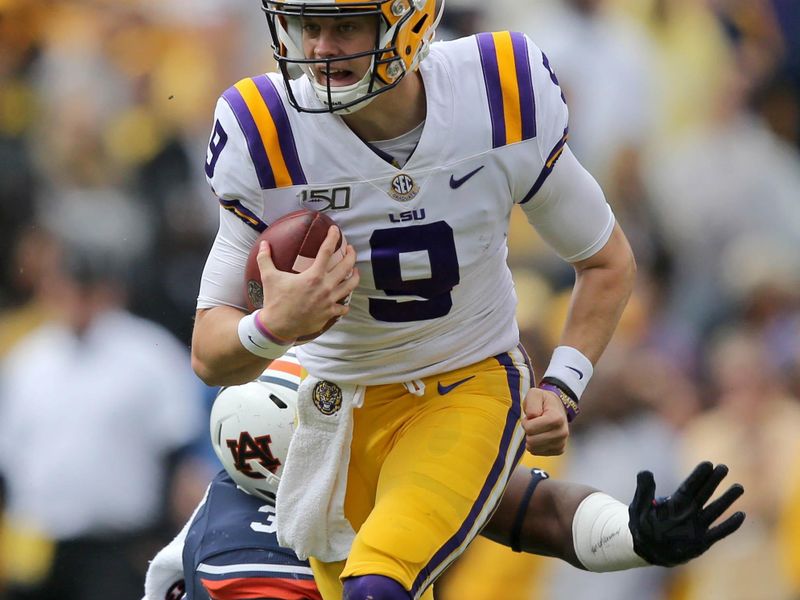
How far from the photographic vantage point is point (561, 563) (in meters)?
5.16

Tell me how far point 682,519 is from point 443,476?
1.87 feet

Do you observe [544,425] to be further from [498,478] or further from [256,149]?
[256,149]

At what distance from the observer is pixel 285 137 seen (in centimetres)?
293

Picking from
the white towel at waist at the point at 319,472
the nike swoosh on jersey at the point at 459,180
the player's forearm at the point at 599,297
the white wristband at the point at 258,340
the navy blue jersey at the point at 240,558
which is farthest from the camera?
the navy blue jersey at the point at 240,558

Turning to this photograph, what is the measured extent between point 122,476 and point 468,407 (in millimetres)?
2767

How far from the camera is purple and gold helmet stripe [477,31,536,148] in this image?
3.01m

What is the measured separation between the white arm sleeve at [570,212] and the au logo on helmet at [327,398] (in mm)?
627

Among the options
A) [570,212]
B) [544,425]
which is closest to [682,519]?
[544,425]

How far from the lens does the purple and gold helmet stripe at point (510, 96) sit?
3.01 metres

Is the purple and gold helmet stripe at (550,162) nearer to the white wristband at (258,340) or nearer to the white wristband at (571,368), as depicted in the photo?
the white wristband at (571,368)

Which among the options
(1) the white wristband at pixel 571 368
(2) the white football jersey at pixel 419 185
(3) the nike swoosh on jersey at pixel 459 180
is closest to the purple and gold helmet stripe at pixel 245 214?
(2) the white football jersey at pixel 419 185

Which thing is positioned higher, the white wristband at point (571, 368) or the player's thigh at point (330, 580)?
the white wristband at point (571, 368)

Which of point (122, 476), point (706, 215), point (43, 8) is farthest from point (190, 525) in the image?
point (43, 8)

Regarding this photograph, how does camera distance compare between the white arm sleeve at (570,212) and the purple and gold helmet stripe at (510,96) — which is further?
the white arm sleeve at (570,212)
